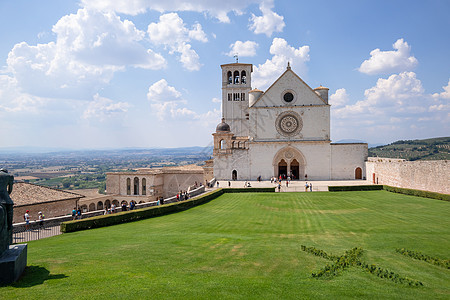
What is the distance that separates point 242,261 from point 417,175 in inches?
1153

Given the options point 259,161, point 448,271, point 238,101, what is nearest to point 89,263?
point 448,271

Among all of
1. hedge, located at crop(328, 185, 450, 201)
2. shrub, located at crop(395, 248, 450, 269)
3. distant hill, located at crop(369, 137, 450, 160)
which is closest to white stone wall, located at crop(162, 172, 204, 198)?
hedge, located at crop(328, 185, 450, 201)

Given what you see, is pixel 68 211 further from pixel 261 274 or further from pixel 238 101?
pixel 238 101

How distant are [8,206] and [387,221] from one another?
1936 centimetres

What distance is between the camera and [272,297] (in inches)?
298

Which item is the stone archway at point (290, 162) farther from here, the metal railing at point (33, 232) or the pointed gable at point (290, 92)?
the metal railing at point (33, 232)

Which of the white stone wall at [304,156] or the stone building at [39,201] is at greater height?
the white stone wall at [304,156]

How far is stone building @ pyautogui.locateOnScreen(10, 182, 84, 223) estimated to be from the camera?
2806 cm

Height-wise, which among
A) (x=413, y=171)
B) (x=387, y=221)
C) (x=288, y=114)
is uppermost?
(x=288, y=114)

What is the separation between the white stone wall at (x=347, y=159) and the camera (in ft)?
156

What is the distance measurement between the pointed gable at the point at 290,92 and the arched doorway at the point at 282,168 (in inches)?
370

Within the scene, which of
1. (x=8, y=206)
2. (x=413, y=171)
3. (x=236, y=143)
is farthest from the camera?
(x=236, y=143)

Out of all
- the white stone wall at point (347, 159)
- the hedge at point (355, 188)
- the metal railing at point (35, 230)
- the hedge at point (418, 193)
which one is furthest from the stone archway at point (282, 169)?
the metal railing at point (35, 230)

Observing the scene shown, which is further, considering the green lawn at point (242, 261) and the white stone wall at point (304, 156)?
the white stone wall at point (304, 156)
